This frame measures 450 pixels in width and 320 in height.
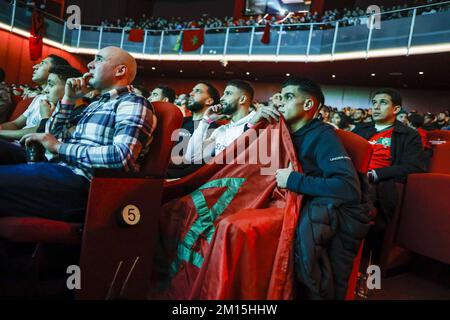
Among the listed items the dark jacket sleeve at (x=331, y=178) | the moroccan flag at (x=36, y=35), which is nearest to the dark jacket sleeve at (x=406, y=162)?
the dark jacket sleeve at (x=331, y=178)

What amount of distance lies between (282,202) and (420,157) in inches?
54.3

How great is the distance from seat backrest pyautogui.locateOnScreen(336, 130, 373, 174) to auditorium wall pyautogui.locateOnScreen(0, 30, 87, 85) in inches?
502

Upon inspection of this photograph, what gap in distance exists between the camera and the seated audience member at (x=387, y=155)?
7.02ft

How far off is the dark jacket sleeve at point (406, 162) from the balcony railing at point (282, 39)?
6.03 meters

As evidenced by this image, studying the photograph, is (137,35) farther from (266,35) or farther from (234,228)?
(234,228)

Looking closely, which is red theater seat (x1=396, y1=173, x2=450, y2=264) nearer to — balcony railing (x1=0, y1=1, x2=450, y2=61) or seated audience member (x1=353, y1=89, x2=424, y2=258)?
seated audience member (x1=353, y1=89, x2=424, y2=258)

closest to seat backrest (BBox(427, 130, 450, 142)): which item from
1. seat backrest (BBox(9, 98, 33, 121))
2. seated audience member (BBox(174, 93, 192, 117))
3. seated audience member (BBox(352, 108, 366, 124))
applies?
seated audience member (BBox(174, 93, 192, 117))

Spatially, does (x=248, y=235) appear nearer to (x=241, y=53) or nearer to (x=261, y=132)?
(x=261, y=132)

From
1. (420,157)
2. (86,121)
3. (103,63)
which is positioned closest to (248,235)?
(86,121)

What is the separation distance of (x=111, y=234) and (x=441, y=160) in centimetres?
200

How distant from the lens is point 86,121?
1.63 metres

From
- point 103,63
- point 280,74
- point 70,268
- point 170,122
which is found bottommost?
point 70,268

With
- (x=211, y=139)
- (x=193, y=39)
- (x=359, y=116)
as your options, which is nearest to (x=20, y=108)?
(x=211, y=139)

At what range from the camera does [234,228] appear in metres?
1.20
